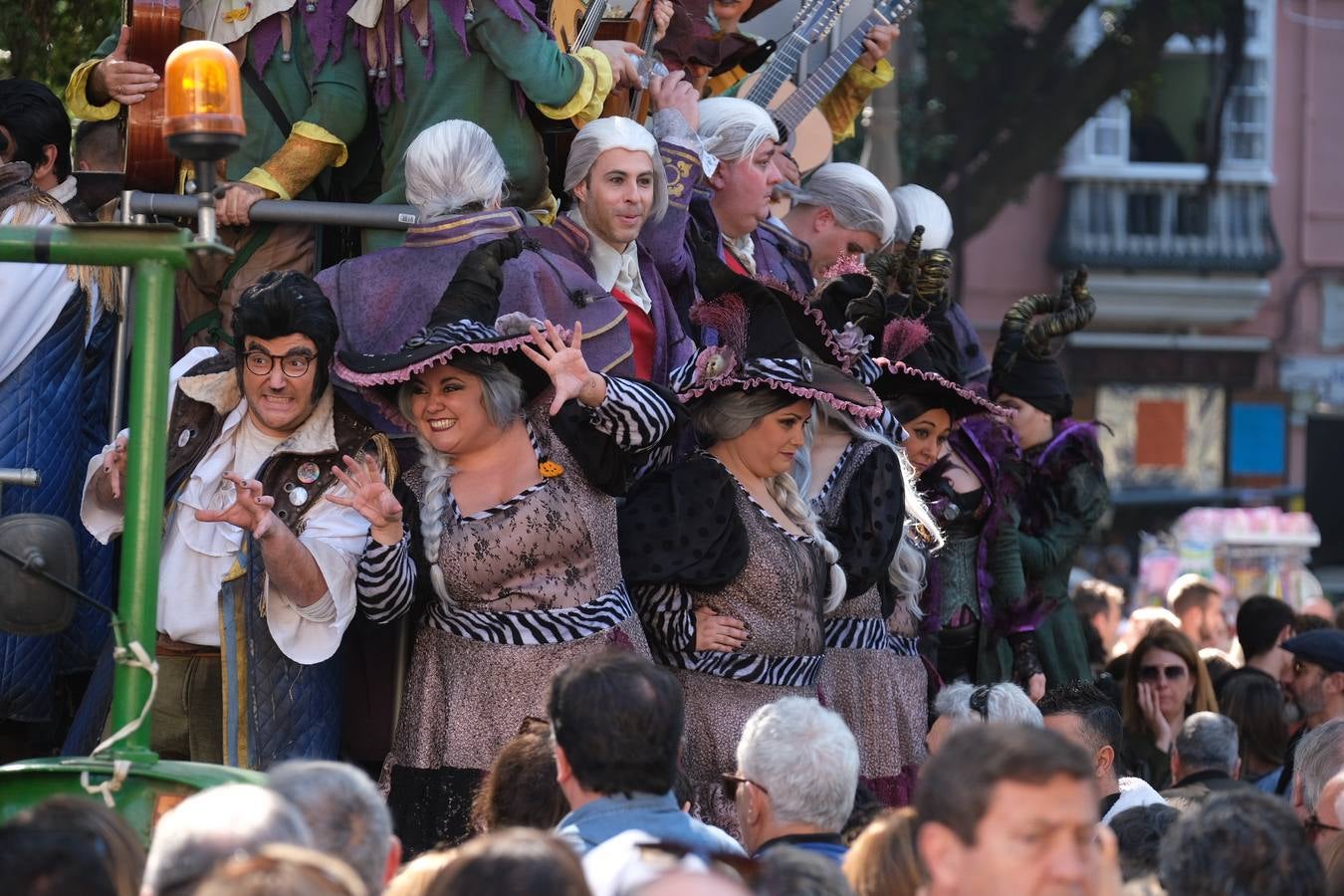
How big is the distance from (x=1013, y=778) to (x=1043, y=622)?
15.5 feet

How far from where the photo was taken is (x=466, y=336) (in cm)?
577

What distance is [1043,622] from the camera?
8438 mm

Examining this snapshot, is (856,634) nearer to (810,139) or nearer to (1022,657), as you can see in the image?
(1022,657)

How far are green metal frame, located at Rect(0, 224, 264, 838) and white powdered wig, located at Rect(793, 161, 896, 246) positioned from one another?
405 centimetres

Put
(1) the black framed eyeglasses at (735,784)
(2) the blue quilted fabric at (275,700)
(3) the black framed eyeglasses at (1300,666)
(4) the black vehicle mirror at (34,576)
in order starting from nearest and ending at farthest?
1. (4) the black vehicle mirror at (34,576)
2. (1) the black framed eyeglasses at (735,784)
3. (2) the blue quilted fabric at (275,700)
4. (3) the black framed eyeglasses at (1300,666)

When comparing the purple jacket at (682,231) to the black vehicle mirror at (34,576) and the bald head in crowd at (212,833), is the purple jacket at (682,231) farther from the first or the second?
the bald head in crowd at (212,833)

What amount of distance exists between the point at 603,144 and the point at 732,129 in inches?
36.3

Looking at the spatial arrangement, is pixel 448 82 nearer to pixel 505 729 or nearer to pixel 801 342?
pixel 801 342

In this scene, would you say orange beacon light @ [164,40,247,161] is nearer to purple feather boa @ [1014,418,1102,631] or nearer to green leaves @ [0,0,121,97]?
green leaves @ [0,0,121,97]

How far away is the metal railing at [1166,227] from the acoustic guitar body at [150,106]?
19.6 metres

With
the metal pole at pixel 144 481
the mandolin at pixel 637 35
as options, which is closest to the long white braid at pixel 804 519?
the mandolin at pixel 637 35

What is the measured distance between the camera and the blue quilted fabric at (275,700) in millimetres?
5641

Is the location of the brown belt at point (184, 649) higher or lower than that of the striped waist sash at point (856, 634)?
higher

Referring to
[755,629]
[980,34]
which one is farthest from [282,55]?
[980,34]
